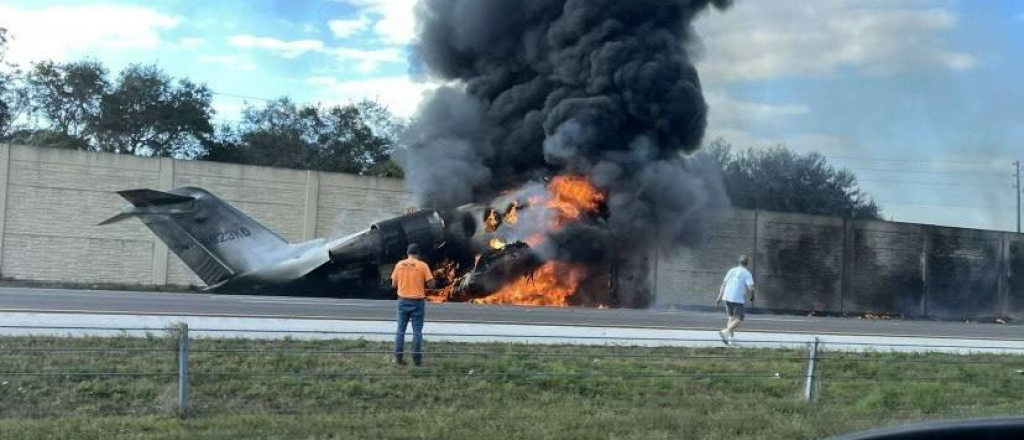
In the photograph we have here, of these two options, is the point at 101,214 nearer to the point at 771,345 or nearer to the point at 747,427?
the point at 771,345

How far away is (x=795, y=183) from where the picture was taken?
54750mm

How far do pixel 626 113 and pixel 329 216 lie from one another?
37.6 ft

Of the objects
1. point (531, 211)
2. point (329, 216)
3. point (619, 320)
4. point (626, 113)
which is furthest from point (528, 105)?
point (619, 320)

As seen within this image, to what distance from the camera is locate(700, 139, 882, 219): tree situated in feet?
170

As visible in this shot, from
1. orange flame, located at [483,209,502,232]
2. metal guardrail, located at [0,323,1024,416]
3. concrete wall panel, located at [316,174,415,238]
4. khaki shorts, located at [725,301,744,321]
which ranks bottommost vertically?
metal guardrail, located at [0,323,1024,416]

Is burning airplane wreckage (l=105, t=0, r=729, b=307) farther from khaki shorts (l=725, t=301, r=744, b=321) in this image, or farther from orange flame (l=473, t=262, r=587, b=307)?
khaki shorts (l=725, t=301, r=744, b=321)

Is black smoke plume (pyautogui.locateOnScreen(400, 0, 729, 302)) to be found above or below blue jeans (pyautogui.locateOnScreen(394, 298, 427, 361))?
above

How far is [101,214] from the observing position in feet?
113

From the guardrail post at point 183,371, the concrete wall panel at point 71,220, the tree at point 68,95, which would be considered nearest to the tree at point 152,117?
the tree at point 68,95

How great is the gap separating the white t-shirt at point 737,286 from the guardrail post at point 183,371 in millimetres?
9445

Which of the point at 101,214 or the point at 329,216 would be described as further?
the point at 329,216

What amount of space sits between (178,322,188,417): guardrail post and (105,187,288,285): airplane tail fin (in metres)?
19.8

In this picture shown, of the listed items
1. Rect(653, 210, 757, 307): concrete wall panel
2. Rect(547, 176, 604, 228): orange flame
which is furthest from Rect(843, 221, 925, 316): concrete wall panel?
→ Rect(547, 176, 604, 228): orange flame

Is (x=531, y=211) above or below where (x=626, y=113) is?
below
